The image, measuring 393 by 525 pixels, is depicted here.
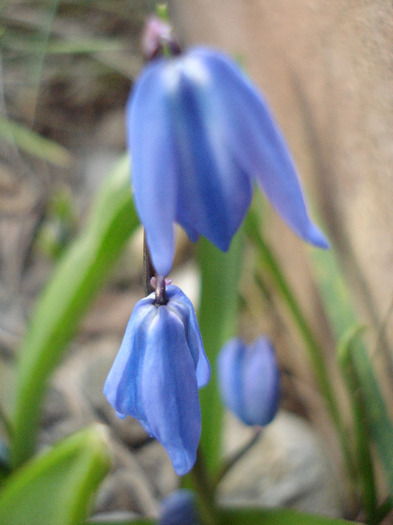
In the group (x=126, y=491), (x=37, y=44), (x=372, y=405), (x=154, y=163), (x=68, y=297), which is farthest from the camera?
(x=37, y=44)

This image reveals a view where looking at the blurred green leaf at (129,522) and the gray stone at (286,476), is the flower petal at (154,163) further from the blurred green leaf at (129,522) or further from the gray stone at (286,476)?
the gray stone at (286,476)

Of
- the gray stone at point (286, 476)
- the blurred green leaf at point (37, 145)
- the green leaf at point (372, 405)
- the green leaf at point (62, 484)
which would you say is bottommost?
the blurred green leaf at point (37, 145)

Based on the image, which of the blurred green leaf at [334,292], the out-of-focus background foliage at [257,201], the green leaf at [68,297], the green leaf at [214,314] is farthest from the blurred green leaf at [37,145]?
the blurred green leaf at [334,292]

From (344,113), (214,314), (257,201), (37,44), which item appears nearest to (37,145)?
(37,44)

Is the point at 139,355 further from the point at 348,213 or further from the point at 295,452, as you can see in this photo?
the point at 295,452

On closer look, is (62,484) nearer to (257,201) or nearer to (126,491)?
(126,491)

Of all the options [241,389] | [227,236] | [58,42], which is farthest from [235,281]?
[58,42]
